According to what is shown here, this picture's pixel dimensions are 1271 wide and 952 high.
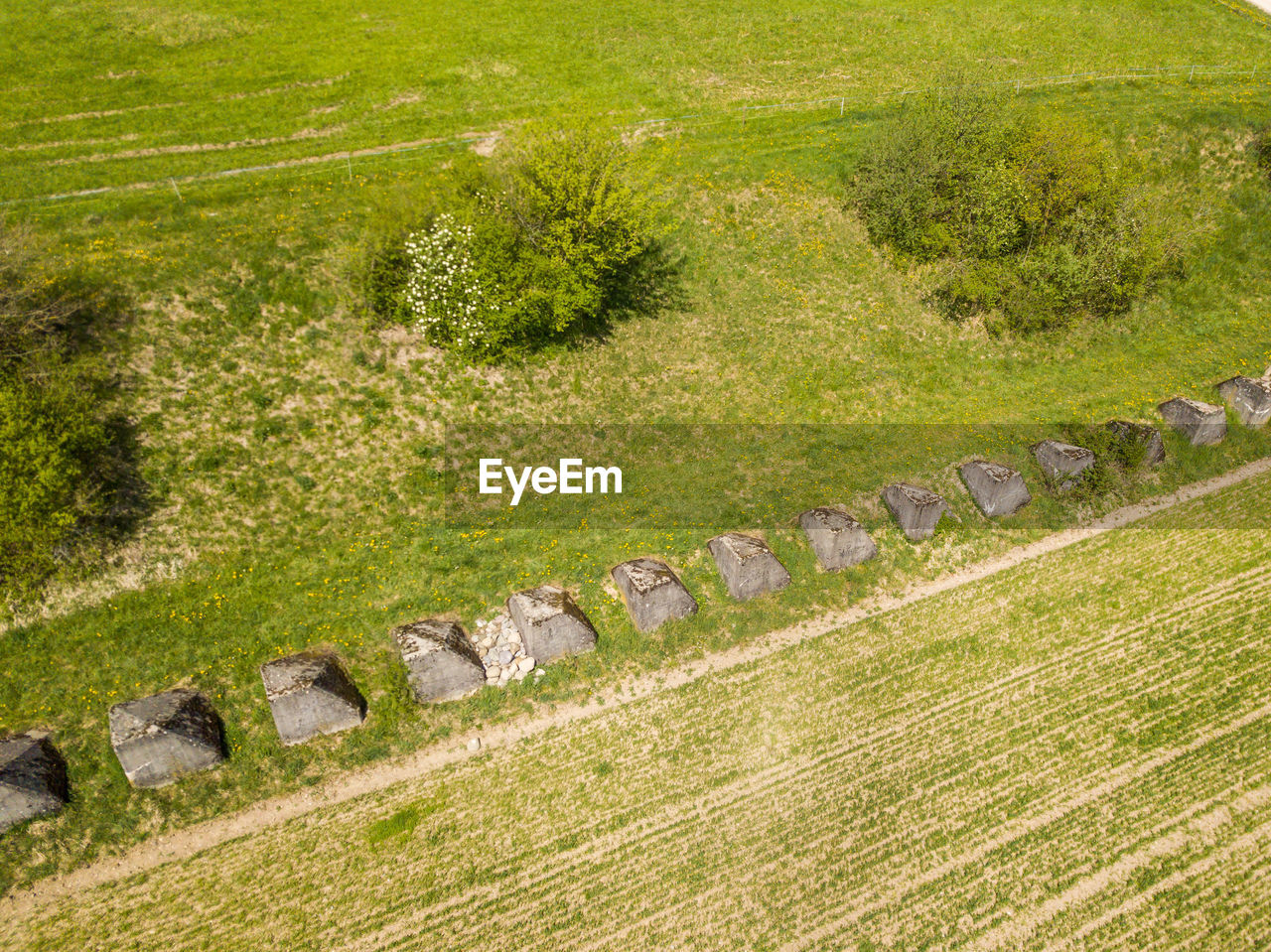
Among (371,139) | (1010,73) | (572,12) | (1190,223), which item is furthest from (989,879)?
(572,12)

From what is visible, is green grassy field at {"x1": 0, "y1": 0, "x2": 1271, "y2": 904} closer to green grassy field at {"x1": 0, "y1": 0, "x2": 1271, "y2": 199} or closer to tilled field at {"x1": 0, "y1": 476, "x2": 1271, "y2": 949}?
green grassy field at {"x1": 0, "y1": 0, "x2": 1271, "y2": 199}

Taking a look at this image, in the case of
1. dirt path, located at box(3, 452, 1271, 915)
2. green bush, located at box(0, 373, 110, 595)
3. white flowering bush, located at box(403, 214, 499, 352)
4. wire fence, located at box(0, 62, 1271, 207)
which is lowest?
dirt path, located at box(3, 452, 1271, 915)

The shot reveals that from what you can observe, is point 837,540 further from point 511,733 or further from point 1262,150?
point 1262,150

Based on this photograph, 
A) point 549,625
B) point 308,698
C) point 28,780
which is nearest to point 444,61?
point 549,625

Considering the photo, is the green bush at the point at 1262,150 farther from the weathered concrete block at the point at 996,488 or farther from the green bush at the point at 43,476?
the green bush at the point at 43,476

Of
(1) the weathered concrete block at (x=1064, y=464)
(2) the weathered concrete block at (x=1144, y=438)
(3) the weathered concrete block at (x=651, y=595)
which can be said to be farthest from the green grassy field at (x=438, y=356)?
(2) the weathered concrete block at (x=1144, y=438)

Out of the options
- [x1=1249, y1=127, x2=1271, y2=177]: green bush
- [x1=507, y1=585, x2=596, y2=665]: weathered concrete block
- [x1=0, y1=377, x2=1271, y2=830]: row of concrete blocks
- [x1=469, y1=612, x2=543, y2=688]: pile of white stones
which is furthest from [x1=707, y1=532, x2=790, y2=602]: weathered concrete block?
[x1=1249, y1=127, x2=1271, y2=177]: green bush
